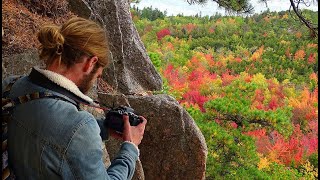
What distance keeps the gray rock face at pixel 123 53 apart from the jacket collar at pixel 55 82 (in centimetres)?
271

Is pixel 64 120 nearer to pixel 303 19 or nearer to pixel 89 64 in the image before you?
pixel 89 64

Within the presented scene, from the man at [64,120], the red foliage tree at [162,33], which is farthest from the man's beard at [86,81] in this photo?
the red foliage tree at [162,33]

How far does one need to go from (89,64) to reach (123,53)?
11.0ft

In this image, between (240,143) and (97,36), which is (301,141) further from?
(97,36)

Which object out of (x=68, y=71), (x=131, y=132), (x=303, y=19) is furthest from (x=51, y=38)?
(x=303, y=19)

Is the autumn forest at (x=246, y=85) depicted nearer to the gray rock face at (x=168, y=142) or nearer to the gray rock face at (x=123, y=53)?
the gray rock face at (x=123, y=53)

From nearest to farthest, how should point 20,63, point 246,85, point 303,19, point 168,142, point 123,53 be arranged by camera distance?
point 20,63, point 303,19, point 168,142, point 123,53, point 246,85

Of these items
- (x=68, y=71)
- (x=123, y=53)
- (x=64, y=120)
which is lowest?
(x=123, y=53)

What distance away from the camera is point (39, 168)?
54.3 inches

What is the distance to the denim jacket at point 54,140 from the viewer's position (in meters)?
1.35

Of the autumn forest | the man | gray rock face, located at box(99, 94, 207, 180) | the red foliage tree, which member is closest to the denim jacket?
the man

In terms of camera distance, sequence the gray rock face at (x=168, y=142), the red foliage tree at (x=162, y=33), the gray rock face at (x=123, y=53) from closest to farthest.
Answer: the gray rock face at (x=168, y=142) < the gray rock face at (x=123, y=53) < the red foliage tree at (x=162, y=33)

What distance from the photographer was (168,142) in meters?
4.43

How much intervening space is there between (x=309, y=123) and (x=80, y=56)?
23781 mm
